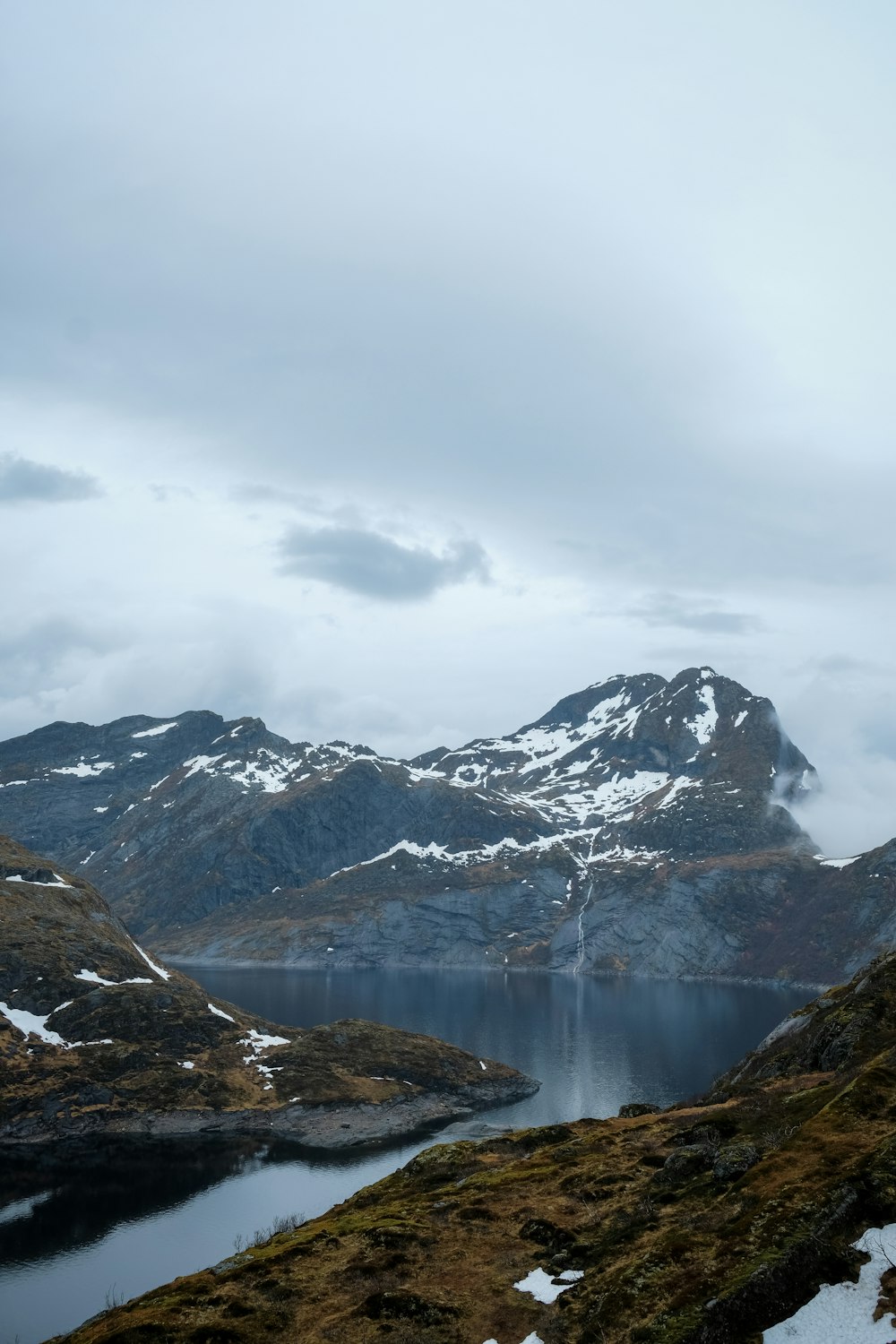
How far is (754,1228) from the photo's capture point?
35.0 metres

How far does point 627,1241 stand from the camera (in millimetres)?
41719

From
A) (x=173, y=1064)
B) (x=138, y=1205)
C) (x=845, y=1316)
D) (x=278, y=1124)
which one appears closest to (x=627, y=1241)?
(x=845, y=1316)

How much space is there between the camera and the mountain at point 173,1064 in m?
147

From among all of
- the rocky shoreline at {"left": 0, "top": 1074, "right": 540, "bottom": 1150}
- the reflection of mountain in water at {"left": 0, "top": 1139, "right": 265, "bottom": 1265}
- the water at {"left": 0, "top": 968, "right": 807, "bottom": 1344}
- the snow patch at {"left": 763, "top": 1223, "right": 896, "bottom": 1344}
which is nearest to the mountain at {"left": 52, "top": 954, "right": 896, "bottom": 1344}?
the snow patch at {"left": 763, "top": 1223, "right": 896, "bottom": 1344}

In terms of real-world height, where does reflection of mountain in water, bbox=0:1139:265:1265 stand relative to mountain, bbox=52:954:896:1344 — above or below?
below

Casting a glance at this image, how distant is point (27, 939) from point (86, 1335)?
151m

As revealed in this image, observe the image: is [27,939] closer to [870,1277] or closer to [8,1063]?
[8,1063]

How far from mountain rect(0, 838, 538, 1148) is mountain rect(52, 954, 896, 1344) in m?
97.2

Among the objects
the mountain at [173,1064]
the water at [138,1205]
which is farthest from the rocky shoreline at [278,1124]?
the water at [138,1205]

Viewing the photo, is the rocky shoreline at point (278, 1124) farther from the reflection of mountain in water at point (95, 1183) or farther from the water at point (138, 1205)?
the water at point (138, 1205)

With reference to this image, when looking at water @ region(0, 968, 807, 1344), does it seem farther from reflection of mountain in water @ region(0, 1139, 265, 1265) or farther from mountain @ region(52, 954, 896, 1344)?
mountain @ region(52, 954, 896, 1344)

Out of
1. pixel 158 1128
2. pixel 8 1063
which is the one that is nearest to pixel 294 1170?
pixel 158 1128

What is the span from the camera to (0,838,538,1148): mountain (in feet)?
483

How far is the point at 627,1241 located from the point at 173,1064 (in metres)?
140
